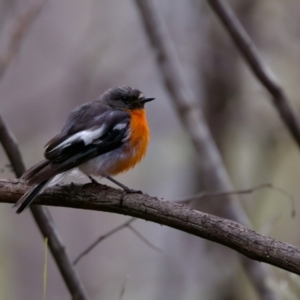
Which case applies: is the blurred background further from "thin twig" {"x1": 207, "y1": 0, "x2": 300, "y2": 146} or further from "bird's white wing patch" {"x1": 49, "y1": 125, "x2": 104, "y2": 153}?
"bird's white wing patch" {"x1": 49, "y1": 125, "x2": 104, "y2": 153}

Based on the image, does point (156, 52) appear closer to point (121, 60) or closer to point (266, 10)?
point (266, 10)

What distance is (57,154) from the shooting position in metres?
3.50

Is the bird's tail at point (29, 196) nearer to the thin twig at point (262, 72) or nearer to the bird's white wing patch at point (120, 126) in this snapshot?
the bird's white wing patch at point (120, 126)

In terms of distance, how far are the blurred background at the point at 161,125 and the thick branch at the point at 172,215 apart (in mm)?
2904

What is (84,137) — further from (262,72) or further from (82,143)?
(262,72)

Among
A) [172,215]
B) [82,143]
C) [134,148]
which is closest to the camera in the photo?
[172,215]

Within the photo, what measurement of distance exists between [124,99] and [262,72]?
1.11 meters

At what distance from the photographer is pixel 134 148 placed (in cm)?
397

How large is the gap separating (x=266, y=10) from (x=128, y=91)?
3.24m

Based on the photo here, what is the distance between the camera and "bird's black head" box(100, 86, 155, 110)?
14.5ft

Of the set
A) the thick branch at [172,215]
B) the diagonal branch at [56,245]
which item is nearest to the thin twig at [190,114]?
the diagonal branch at [56,245]

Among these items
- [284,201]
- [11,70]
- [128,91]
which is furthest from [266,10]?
[11,70]

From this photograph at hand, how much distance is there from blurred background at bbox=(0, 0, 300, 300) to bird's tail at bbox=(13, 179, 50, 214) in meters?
2.95

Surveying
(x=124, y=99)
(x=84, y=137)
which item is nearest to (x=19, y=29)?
(x=124, y=99)
